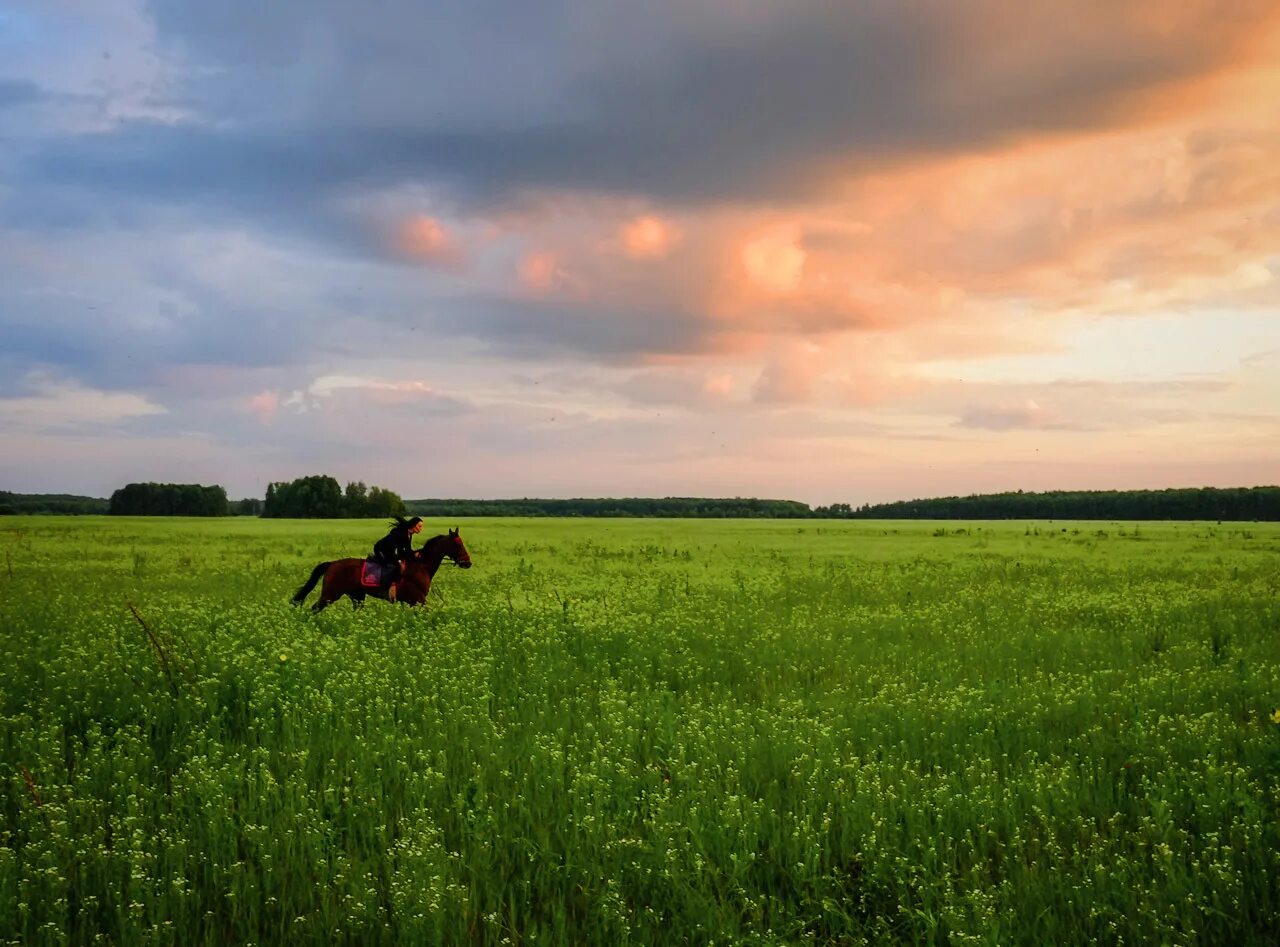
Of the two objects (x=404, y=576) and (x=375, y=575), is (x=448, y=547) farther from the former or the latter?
(x=375, y=575)

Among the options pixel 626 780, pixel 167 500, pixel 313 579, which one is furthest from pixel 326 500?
pixel 626 780

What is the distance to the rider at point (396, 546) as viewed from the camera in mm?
15305

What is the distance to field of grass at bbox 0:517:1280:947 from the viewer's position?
5.86 meters

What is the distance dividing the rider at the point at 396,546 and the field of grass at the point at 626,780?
880mm

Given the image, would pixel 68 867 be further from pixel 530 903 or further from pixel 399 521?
pixel 399 521

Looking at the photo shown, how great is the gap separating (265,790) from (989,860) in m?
5.69

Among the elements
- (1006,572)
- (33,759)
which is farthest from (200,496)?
(33,759)

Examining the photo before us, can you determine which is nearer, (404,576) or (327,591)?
(327,591)

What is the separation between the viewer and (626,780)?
7648 mm

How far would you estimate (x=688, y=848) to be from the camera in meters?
6.41

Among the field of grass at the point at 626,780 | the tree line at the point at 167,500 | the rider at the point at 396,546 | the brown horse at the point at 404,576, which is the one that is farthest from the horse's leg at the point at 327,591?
the tree line at the point at 167,500

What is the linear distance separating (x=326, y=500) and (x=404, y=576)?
98.1 meters

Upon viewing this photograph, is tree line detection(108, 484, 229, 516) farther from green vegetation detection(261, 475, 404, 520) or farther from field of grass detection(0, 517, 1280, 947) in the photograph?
field of grass detection(0, 517, 1280, 947)

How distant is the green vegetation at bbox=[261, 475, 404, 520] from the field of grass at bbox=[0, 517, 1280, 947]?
9573 cm
